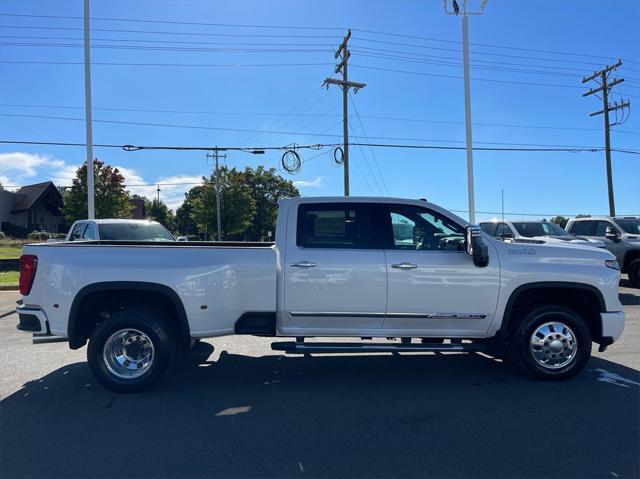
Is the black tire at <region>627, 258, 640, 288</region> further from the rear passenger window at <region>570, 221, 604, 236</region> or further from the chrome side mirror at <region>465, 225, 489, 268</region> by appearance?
the chrome side mirror at <region>465, 225, 489, 268</region>

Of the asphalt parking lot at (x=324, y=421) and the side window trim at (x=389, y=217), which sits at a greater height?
the side window trim at (x=389, y=217)

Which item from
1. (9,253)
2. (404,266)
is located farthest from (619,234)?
(9,253)

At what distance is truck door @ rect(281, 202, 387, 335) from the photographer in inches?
201

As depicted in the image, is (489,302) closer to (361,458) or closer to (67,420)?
(361,458)

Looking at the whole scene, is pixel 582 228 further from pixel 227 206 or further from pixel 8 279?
pixel 227 206

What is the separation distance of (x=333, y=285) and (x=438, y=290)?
111 centimetres

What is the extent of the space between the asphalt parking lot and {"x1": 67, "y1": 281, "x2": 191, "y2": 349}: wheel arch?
622 millimetres

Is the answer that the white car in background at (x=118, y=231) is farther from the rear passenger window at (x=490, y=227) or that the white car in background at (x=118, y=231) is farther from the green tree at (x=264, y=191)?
the green tree at (x=264, y=191)

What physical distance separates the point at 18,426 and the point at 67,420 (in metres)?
0.38

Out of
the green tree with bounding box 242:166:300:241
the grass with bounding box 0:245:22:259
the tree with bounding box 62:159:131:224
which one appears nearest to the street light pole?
the grass with bounding box 0:245:22:259

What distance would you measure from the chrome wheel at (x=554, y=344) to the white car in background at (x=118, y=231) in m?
8.16

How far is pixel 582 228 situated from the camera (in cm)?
1455

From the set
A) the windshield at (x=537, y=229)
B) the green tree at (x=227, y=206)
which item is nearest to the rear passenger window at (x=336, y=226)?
the windshield at (x=537, y=229)

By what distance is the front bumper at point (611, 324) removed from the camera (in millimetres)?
5297
